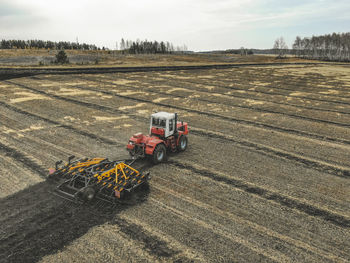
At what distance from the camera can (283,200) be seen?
9867 mm

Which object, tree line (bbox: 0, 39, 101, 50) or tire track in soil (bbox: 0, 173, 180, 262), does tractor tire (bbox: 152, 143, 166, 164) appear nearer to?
tire track in soil (bbox: 0, 173, 180, 262)

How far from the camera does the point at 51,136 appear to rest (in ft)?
51.9

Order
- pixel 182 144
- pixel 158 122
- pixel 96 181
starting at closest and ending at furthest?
pixel 96 181 < pixel 158 122 < pixel 182 144

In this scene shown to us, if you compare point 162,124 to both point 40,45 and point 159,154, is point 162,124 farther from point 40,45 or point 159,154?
point 40,45

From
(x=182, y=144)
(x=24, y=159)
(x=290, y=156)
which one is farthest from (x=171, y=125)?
(x=24, y=159)

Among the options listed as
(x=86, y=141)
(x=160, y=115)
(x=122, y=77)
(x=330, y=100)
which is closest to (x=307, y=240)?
(x=160, y=115)

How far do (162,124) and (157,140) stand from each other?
82cm

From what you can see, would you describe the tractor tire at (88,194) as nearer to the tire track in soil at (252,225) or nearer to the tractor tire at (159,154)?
the tire track in soil at (252,225)

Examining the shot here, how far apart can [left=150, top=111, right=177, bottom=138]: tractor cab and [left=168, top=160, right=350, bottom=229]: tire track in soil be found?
58.2 inches

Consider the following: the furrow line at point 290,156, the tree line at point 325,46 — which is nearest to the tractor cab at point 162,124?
the furrow line at point 290,156

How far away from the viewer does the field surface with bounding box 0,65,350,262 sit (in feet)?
24.1

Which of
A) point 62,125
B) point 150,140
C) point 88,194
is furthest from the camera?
point 62,125

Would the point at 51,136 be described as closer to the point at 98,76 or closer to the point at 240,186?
the point at 240,186

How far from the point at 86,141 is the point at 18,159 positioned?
12.1 feet
